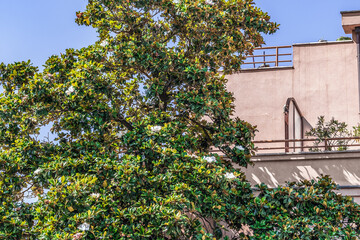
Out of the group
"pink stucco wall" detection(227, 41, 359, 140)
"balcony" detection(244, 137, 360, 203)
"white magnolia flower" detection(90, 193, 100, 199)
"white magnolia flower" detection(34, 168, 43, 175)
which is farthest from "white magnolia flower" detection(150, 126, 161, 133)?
"pink stucco wall" detection(227, 41, 359, 140)

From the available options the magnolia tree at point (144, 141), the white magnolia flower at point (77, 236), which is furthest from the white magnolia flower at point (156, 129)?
the white magnolia flower at point (77, 236)

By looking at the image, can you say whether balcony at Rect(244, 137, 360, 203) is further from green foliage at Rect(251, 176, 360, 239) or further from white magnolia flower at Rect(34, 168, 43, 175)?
white magnolia flower at Rect(34, 168, 43, 175)

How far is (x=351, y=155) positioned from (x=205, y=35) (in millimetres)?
4189

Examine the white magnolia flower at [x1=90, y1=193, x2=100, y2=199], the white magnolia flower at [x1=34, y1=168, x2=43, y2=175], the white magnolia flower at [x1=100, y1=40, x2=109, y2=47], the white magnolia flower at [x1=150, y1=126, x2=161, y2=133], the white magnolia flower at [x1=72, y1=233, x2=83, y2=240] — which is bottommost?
the white magnolia flower at [x1=72, y1=233, x2=83, y2=240]

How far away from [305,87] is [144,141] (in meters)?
8.10

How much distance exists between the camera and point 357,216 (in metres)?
12.4

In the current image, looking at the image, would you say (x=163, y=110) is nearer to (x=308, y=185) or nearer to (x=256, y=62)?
(x=308, y=185)

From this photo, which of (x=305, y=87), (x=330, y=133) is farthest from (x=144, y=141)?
(x=305, y=87)

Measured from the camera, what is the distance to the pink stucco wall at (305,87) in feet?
61.1

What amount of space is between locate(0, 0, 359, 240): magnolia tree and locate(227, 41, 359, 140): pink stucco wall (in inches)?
185

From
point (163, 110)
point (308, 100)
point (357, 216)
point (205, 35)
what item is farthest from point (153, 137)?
point (308, 100)

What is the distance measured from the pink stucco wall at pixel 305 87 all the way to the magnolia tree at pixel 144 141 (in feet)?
15.4

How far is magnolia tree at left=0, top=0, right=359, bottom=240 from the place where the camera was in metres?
11.5

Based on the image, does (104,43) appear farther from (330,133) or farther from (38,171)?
(330,133)
